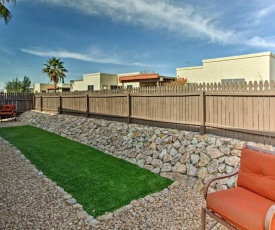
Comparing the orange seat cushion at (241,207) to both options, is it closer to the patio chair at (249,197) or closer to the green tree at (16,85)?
the patio chair at (249,197)

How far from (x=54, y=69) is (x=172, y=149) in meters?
28.3

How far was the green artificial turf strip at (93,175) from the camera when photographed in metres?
3.77

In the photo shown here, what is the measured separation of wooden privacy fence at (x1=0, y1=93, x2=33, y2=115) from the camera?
16.5m

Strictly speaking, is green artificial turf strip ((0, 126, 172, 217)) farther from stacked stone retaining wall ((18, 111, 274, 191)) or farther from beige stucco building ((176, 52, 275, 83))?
beige stucco building ((176, 52, 275, 83))

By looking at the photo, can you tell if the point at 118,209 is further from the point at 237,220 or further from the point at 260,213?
the point at 260,213

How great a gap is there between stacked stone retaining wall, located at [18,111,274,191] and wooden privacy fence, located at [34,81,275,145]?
0.82 feet

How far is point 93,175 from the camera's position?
16.0 feet

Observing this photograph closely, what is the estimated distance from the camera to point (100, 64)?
107ft

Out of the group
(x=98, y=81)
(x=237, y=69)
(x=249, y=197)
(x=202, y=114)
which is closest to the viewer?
(x=249, y=197)

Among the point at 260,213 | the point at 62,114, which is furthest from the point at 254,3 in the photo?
the point at 62,114

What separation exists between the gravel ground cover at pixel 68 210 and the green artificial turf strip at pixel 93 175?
0.26 m

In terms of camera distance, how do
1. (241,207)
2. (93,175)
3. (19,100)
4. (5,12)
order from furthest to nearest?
(19,100) → (5,12) → (93,175) → (241,207)

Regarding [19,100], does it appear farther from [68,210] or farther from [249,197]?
[249,197]

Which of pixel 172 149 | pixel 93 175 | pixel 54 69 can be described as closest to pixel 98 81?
pixel 54 69
